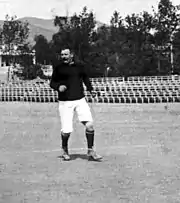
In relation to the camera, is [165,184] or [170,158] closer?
→ [165,184]

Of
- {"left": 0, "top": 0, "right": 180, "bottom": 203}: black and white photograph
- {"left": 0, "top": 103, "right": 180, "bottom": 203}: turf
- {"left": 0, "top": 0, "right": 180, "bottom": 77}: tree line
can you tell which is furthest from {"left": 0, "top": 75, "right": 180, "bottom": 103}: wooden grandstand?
{"left": 0, "top": 103, "right": 180, "bottom": 203}: turf

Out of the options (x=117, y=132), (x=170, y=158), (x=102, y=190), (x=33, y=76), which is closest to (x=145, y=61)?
(x=33, y=76)

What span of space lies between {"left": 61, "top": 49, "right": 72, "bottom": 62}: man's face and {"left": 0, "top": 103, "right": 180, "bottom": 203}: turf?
1451 millimetres

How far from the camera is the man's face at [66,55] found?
7871 millimetres

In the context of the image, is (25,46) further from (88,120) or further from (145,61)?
(88,120)

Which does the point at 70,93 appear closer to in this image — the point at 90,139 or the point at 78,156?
the point at 90,139

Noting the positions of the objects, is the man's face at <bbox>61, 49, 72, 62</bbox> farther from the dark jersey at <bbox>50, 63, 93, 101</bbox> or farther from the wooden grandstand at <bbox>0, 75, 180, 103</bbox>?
the wooden grandstand at <bbox>0, 75, 180, 103</bbox>

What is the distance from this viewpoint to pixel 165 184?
6320mm

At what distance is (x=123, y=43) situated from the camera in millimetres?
34344

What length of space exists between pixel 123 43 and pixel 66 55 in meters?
26.7

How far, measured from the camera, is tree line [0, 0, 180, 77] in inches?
1286

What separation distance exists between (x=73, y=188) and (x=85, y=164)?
1.53 metres

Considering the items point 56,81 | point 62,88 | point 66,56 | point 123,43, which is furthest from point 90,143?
point 123,43

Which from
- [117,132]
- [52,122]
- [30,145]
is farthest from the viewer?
[52,122]
